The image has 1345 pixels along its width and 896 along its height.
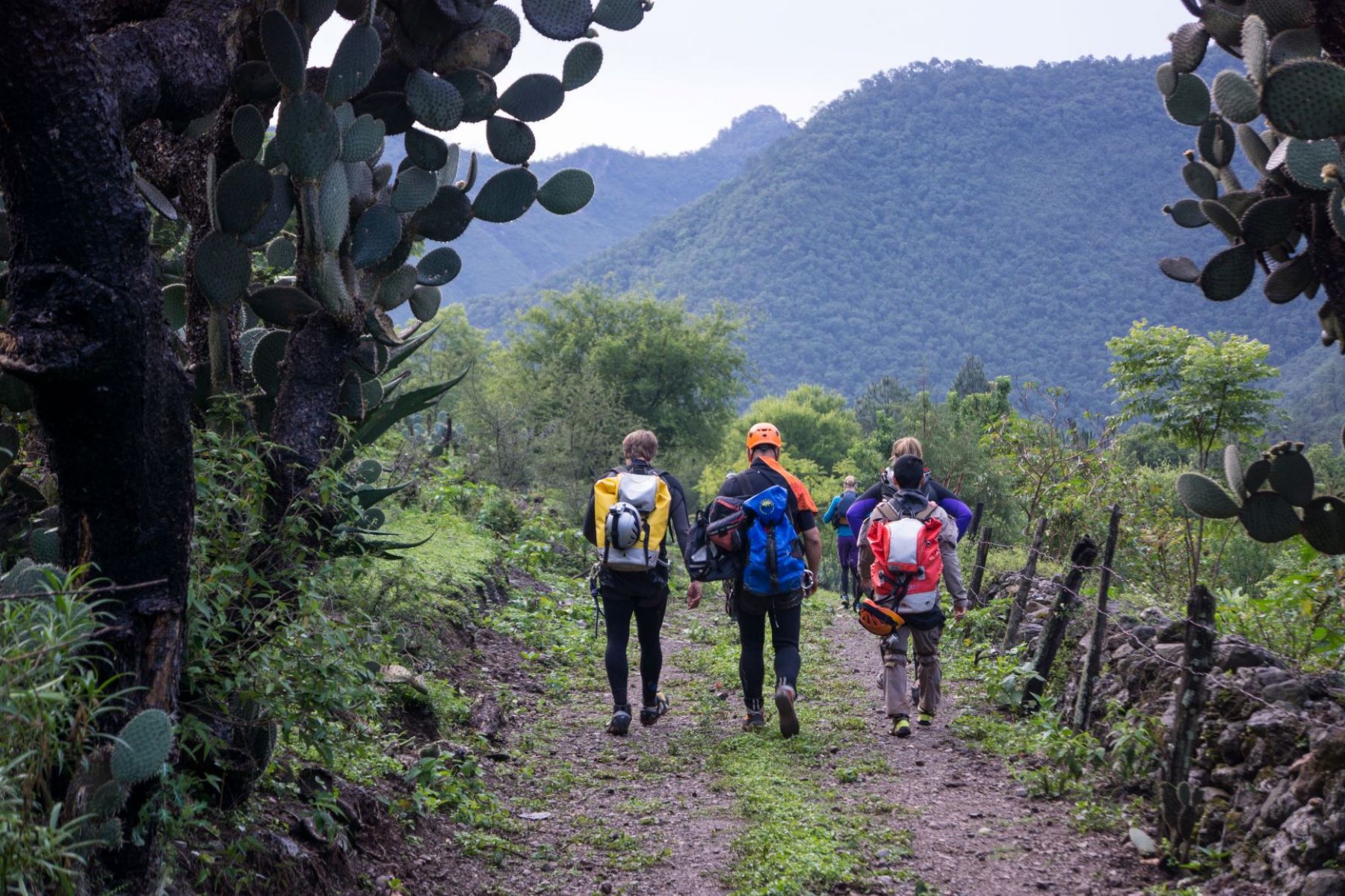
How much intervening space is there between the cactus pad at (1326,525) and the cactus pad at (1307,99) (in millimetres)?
1604

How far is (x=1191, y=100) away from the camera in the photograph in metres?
6.50

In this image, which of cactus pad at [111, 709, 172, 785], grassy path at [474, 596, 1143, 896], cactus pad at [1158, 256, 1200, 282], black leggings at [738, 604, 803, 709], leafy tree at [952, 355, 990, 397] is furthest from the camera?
leafy tree at [952, 355, 990, 397]

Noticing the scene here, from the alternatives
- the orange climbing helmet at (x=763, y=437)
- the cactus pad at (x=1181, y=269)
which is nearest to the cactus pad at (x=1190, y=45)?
the cactus pad at (x=1181, y=269)

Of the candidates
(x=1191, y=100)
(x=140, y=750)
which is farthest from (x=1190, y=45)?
(x=140, y=750)

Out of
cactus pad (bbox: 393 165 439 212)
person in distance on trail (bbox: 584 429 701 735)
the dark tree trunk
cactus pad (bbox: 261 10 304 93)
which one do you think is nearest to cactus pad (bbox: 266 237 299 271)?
cactus pad (bbox: 393 165 439 212)

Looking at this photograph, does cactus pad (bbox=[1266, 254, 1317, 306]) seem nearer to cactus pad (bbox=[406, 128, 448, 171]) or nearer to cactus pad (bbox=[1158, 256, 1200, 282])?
cactus pad (bbox=[1158, 256, 1200, 282])

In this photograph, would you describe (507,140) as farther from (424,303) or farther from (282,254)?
(282,254)

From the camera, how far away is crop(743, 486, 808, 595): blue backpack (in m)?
7.12

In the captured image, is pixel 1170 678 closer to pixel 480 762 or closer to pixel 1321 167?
pixel 1321 167

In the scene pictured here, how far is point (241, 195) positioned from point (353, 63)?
0.71m

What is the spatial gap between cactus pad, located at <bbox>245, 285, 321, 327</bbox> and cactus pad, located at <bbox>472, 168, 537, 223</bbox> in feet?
3.99

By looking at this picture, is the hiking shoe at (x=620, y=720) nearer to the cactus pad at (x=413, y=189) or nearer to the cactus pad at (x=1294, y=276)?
the cactus pad at (x=413, y=189)

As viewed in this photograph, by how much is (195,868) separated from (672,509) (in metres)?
4.08

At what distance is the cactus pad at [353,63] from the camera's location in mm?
4547
